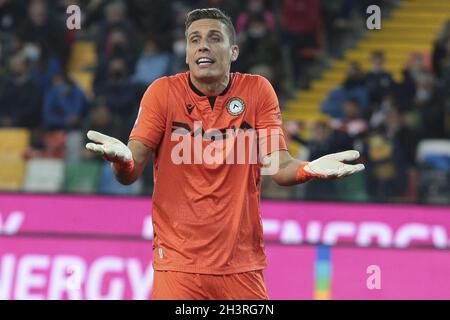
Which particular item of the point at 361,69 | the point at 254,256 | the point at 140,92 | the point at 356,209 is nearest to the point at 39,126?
the point at 140,92

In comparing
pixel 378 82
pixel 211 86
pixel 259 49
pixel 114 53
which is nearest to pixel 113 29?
pixel 114 53

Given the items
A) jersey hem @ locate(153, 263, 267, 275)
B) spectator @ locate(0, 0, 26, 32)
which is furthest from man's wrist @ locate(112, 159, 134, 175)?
spectator @ locate(0, 0, 26, 32)

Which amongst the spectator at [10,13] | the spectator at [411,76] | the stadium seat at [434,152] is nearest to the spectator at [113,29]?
the spectator at [10,13]

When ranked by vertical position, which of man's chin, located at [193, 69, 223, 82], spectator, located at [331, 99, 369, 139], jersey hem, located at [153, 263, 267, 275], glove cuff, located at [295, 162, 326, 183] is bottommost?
jersey hem, located at [153, 263, 267, 275]

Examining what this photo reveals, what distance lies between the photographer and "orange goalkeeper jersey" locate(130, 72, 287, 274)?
5633 millimetres

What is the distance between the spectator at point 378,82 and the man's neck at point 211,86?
21.2ft

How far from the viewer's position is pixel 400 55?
14109 mm

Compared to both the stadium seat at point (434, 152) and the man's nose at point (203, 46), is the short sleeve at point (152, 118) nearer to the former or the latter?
the man's nose at point (203, 46)

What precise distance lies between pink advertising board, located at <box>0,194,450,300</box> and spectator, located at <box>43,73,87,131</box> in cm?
300

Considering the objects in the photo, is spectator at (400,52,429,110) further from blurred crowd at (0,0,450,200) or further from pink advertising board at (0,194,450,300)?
pink advertising board at (0,194,450,300)

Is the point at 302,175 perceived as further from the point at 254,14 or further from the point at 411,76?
the point at 254,14
